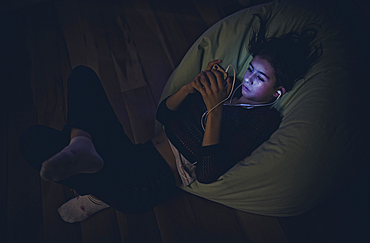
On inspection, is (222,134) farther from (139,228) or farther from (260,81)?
(139,228)

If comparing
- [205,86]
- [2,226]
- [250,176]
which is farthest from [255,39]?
[2,226]

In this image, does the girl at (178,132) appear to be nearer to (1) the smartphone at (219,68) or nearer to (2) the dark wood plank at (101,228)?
(1) the smartphone at (219,68)

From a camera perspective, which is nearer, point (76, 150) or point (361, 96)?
point (76, 150)

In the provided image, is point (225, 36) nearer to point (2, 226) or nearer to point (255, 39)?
point (255, 39)

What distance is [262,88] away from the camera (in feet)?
3.00

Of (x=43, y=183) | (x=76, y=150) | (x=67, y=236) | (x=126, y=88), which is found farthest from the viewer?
(x=126, y=88)

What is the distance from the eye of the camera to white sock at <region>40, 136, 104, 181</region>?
0.62 meters

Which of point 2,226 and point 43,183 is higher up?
point 43,183

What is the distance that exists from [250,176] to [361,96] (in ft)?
1.82

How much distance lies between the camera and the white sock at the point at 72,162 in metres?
0.62

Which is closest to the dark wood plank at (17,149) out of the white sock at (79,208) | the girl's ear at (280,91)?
the white sock at (79,208)

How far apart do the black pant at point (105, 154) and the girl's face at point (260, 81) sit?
0.52 m

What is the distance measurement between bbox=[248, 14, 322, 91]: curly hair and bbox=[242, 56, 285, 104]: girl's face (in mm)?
21

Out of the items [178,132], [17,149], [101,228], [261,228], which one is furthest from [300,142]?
[17,149]
